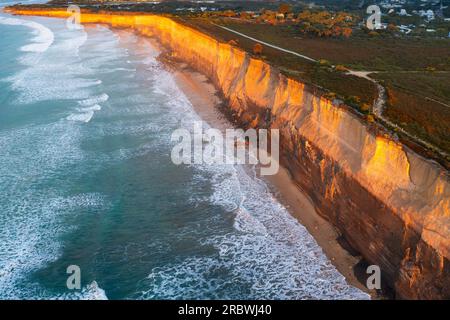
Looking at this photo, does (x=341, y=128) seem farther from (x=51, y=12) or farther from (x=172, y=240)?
(x=51, y=12)

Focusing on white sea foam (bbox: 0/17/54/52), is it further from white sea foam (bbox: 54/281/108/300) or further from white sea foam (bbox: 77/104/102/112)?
white sea foam (bbox: 54/281/108/300)

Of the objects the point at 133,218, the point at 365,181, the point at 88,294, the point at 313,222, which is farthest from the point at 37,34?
the point at 365,181

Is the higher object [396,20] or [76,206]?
[396,20]

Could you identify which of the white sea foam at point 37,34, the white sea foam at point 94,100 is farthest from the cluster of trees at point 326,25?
the white sea foam at point 37,34
